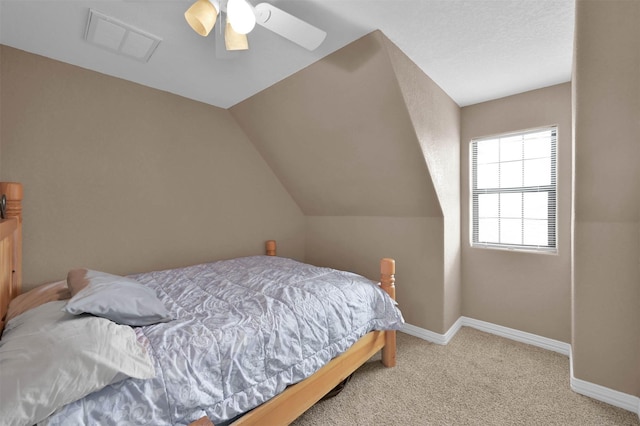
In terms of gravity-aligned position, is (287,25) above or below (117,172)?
above

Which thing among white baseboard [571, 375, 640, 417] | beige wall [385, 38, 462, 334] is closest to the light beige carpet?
white baseboard [571, 375, 640, 417]

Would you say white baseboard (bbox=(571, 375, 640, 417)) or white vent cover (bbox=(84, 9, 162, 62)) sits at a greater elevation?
white vent cover (bbox=(84, 9, 162, 62))

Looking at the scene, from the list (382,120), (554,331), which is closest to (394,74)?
(382,120)

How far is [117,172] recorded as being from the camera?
94.4 inches

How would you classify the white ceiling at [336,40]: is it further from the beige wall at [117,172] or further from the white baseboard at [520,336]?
the white baseboard at [520,336]

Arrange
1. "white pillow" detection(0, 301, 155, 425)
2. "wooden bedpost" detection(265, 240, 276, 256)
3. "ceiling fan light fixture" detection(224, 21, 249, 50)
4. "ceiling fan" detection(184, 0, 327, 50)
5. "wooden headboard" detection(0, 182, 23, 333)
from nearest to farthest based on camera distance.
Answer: "white pillow" detection(0, 301, 155, 425)
"ceiling fan" detection(184, 0, 327, 50)
"ceiling fan light fixture" detection(224, 21, 249, 50)
"wooden headboard" detection(0, 182, 23, 333)
"wooden bedpost" detection(265, 240, 276, 256)

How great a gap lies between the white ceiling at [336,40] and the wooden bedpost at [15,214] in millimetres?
1002

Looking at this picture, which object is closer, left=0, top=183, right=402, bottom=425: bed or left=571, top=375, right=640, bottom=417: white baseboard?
left=0, top=183, right=402, bottom=425: bed

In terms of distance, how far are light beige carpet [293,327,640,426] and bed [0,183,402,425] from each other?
19cm

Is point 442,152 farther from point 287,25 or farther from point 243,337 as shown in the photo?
point 243,337

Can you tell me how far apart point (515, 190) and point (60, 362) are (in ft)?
11.0

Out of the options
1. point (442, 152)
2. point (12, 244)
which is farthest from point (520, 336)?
point (12, 244)

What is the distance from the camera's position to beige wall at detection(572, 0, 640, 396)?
58.9 inches

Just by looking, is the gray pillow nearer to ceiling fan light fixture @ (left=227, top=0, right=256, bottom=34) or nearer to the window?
ceiling fan light fixture @ (left=227, top=0, right=256, bottom=34)
